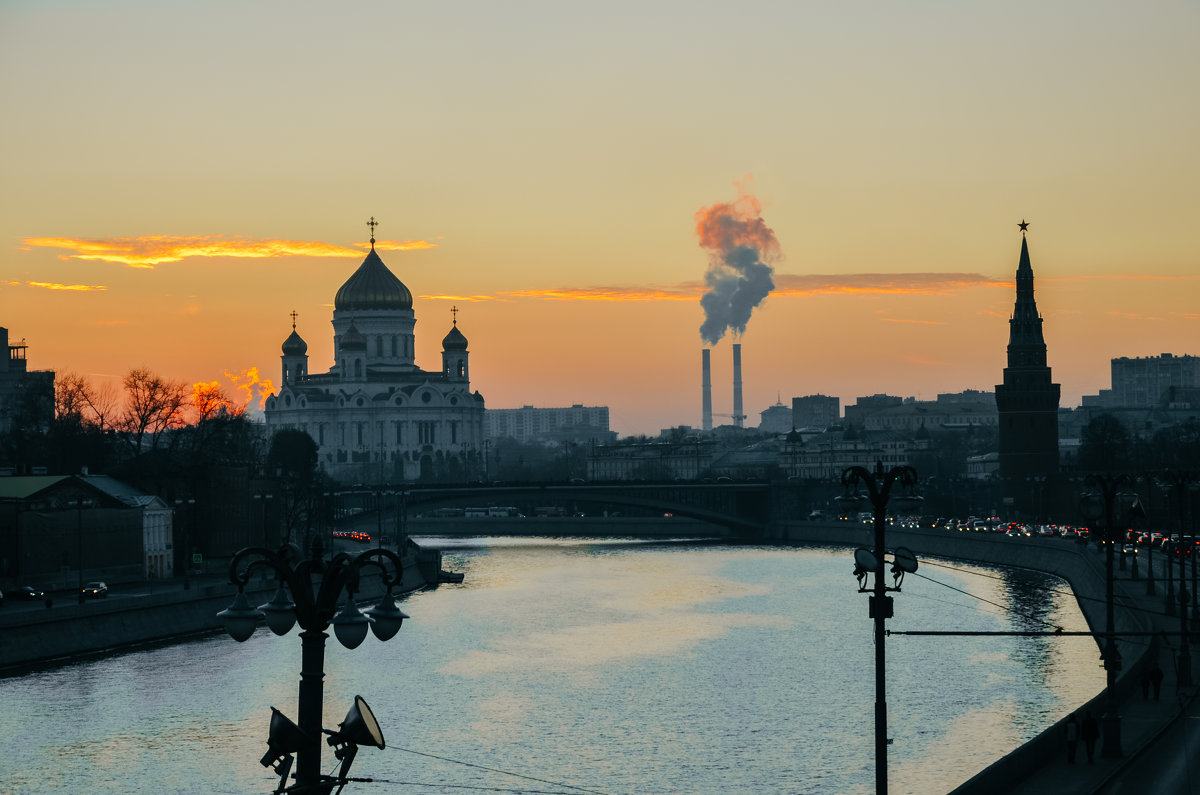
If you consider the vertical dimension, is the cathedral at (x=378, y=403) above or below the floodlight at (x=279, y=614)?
above

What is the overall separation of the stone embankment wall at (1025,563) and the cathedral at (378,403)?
57.2 metres

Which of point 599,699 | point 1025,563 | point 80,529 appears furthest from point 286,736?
point 1025,563

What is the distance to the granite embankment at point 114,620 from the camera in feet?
135

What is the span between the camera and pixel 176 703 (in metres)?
37.0

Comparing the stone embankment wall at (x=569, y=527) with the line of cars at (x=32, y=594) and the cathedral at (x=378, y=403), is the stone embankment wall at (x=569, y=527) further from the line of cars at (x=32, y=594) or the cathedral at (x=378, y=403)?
the line of cars at (x=32, y=594)

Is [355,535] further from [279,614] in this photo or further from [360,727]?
[360,727]

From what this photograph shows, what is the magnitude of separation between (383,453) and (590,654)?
345ft

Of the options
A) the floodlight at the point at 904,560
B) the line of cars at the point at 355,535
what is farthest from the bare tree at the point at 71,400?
the floodlight at the point at 904,560

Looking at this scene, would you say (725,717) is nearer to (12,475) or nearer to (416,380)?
(12,475)

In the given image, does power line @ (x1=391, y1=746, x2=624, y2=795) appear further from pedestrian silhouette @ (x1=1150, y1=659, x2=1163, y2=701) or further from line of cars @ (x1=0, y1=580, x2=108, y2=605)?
line of cars @ (x1=0, y1=580, x2=108, y2=605)

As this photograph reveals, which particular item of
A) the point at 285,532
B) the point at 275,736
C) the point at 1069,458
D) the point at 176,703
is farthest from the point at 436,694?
the point at 1069,458

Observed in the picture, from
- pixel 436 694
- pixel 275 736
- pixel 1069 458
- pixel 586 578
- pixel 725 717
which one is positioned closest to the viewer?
pixel 275 736

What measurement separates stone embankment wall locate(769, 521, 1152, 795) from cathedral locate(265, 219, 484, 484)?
2251 inches

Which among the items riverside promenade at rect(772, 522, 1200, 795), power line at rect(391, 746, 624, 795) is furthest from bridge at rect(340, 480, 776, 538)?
power line at rect(391, 746, 624, 795)
